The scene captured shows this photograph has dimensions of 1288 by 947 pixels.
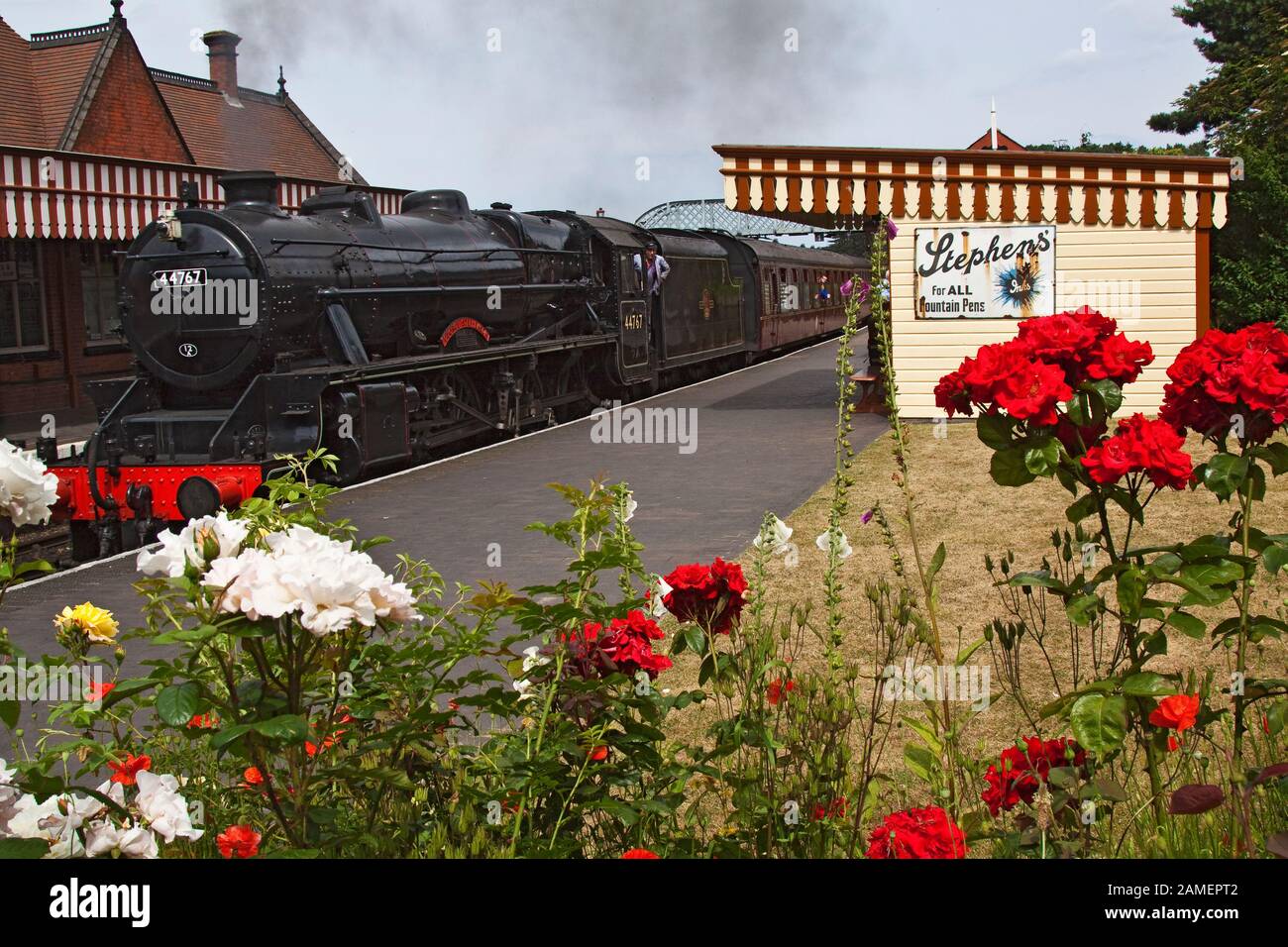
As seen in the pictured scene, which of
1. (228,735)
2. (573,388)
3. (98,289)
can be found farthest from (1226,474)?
(98,289)

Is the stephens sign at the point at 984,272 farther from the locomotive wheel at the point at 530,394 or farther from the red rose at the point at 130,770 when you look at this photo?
the red rose at the point at 130,770

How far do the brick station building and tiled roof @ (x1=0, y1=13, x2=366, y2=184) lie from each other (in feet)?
0.11

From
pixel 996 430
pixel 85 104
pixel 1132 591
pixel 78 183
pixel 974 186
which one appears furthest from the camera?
pixel 85 104

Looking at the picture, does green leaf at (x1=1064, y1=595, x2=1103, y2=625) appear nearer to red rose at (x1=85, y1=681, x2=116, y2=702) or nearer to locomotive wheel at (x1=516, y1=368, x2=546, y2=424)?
red rose at (x1=85, y1=681, x2=116, y2=702)

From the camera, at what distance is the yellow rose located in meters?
3.21

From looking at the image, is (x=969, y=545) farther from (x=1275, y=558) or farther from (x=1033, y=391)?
(x=1033, y=391)

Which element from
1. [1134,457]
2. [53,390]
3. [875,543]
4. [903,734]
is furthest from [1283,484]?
[53,390]

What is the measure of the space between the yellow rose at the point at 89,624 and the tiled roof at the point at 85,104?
1408 centimetres

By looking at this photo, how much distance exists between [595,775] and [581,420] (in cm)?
1605

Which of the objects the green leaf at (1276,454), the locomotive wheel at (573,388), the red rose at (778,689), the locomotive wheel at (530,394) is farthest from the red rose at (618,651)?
the locomotive wheel at (573,388)

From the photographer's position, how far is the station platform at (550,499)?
874 cm

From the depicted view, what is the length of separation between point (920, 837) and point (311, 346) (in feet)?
38.6

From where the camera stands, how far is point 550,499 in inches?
455
